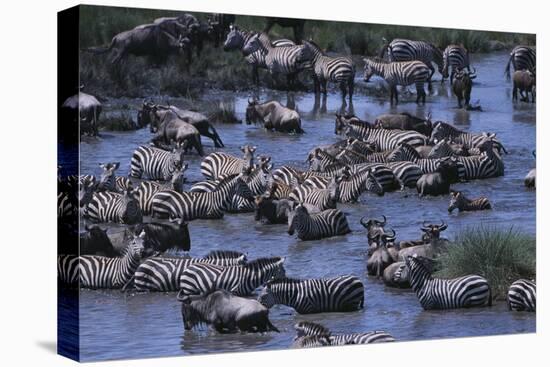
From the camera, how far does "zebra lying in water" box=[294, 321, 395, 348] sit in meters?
14.0

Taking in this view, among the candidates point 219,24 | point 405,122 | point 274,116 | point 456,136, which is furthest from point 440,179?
point 219,24

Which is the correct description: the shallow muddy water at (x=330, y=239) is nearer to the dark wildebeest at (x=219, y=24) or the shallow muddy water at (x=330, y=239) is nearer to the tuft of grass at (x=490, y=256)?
the tuft of grass at (x=490, y=256)

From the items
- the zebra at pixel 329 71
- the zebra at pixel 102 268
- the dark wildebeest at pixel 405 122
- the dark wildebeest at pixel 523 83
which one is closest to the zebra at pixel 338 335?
the zebra at pixel 102 268

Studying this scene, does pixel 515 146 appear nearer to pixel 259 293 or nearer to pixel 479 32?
pixel 479 32

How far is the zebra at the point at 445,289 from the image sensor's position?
48.1 ft

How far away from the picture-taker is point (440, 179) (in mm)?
15141

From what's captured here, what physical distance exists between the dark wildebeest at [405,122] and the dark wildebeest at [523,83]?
4.13ft

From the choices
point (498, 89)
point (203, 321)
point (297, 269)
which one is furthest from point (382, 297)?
point (498, 89)

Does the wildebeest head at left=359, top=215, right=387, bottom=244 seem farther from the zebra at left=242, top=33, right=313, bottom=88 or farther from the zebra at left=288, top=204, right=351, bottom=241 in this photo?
the zebra at left=242, top=33, right=313, bottom=88

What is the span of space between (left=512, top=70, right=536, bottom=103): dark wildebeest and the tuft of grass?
5.37 feet

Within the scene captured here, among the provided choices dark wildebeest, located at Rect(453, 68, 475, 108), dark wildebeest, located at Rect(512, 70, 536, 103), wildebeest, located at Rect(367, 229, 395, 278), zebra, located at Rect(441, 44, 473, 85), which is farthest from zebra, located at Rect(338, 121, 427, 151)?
dark wildebeest, located at Rect(512, 70, 536, 103)

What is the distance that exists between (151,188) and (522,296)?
464cm

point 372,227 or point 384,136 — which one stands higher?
point 384,136

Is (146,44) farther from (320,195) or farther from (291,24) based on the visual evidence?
(320,195)
